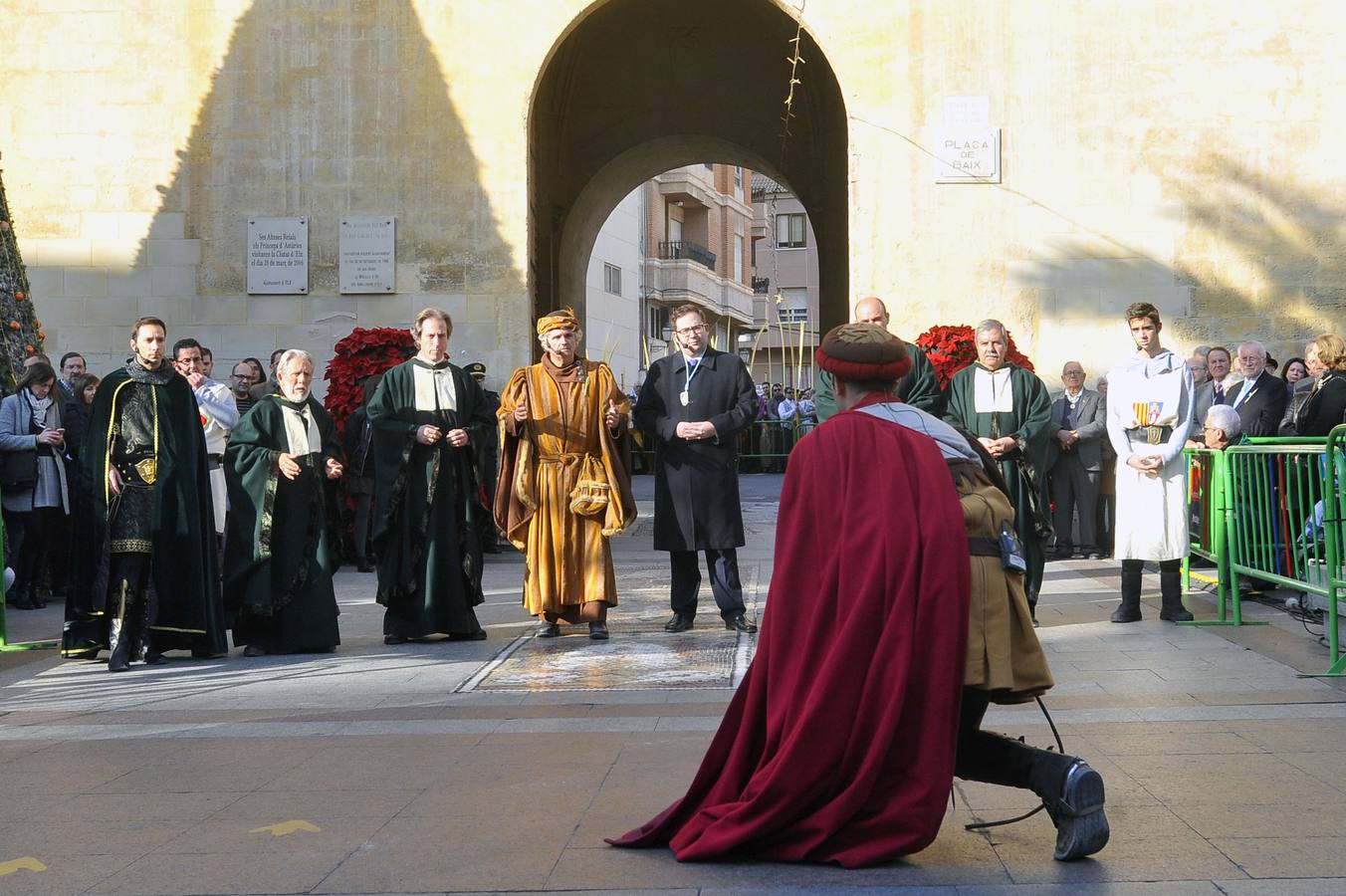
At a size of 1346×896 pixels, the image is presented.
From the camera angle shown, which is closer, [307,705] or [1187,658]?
[307,705]

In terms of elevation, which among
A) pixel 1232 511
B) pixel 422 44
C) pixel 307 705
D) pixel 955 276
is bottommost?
pixel 307 705

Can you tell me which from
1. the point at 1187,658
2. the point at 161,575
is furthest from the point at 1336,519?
the point at 161,575

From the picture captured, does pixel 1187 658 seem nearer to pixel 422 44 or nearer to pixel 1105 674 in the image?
pixel 1105 674

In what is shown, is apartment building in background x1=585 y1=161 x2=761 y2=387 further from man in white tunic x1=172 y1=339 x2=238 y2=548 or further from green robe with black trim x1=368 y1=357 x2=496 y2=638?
green robe with black trim x1=368 y1=357 x2=496 y2=638

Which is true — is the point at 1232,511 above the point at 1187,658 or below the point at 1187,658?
above

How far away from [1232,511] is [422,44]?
9079 millimetres

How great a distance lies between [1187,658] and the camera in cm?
815

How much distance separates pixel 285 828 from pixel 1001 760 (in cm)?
219

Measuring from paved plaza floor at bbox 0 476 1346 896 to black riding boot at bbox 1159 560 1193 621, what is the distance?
0.31 m

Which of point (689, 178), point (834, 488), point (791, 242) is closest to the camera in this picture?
point (834, 488)

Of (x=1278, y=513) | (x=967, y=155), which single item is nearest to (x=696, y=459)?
(x=1278, y=513)

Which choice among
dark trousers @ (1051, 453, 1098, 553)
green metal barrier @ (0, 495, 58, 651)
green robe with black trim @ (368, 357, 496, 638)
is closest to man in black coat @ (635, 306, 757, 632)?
green robe with black trim @ (368, 357, 496, 638)

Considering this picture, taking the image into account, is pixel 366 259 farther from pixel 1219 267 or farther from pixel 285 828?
pixel 285 828

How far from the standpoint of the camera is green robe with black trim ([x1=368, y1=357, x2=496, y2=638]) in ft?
30.7
